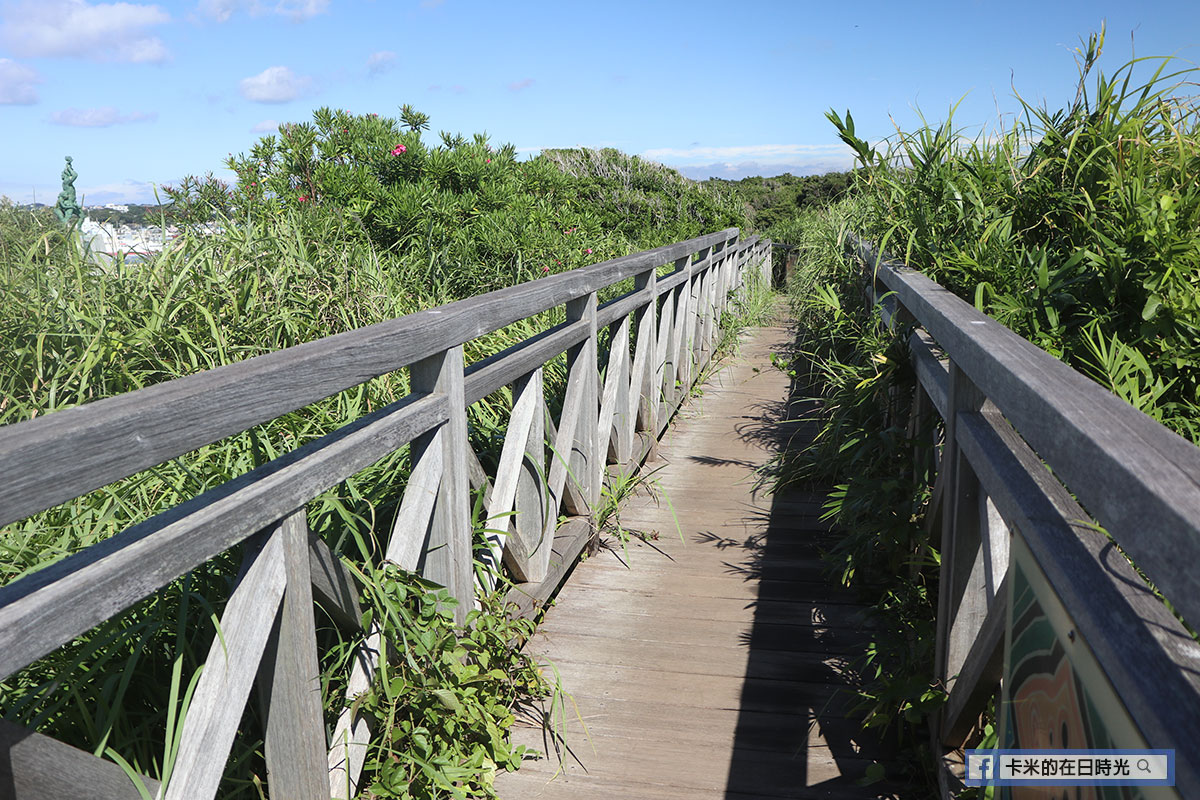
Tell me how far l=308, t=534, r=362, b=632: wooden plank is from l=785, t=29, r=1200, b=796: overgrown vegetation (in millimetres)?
1355

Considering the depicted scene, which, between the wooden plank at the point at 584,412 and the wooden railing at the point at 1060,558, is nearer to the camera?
the wooden railing at the point at 1060,558

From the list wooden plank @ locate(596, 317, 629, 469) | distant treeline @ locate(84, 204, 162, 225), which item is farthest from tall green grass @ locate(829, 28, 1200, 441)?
distant treeline @ locate(84, 204, 162, 225)

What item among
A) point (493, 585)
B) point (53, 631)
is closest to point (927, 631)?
point (493, 585)

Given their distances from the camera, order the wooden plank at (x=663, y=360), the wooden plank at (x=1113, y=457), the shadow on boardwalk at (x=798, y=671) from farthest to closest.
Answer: the wooden plank at (x=663, y=360) < the shadow on boardwalk at (x=798, y=671) < the wooden plank at (x=1113, y=457)

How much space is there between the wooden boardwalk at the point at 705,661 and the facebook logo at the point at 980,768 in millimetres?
536

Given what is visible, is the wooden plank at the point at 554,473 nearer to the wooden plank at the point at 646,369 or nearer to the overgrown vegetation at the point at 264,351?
the overgrown vegetation at the point at 264,351

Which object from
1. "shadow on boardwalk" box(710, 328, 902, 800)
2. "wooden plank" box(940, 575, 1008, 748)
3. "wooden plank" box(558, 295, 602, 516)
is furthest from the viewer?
"wooden plank" box(558, 295, 602, 516)

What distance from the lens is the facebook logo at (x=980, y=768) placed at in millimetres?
1610

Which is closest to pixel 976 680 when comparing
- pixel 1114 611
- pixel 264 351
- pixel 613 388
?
pixel 1114 611

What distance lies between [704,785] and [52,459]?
5.95ft

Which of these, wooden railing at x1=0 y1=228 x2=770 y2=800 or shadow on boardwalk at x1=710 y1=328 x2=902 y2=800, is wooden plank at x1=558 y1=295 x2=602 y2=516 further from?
shadow on boardwalk at x1=710 y1=328 x2=902 y2=800

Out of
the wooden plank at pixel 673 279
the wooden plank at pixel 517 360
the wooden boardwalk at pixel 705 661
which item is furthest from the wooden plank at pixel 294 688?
the wooden plank at pixel 673 279

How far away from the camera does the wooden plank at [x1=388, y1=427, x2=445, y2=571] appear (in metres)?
2.03

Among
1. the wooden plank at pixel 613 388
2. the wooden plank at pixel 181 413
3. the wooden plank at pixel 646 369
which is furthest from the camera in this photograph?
the wooden plank at pixel 646 369
